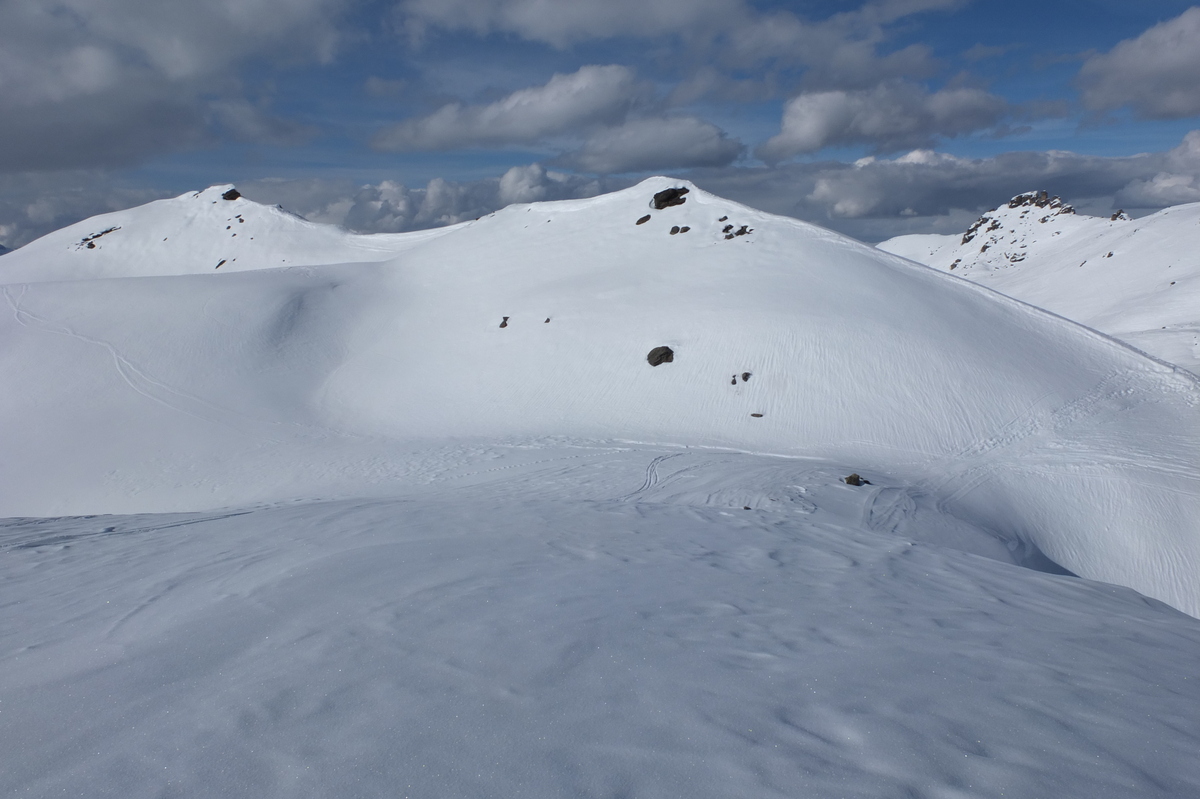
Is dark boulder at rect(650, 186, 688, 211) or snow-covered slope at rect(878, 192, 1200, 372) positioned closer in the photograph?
dark boulder at rect(650, 186, 688, 211)

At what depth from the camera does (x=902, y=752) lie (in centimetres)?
382

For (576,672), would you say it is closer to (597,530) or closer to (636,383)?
(597,530)

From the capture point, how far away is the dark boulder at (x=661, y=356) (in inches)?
953

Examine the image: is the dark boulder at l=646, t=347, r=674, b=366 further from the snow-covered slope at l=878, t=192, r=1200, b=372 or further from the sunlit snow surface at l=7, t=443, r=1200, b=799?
the snow-covered slope at l=878, t=192, r=1200, b=372

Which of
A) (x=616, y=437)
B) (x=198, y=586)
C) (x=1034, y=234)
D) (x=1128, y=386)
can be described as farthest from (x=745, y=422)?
(x=1034, y=234)

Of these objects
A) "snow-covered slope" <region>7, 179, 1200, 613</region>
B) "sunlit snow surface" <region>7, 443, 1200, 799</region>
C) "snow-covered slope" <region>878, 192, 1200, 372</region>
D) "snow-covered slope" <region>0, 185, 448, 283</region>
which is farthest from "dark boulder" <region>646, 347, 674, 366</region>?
"snow-covered slope" <region>0, 185, 448, 283</region>

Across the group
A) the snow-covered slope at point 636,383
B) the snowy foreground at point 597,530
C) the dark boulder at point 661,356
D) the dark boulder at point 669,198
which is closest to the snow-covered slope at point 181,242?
the snowy foreground at point 597,530

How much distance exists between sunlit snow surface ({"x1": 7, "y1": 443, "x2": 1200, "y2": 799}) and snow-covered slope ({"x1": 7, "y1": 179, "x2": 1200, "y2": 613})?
22.2 ft

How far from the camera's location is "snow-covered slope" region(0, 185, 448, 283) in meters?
63.4

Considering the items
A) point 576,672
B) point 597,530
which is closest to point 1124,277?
point 597,530

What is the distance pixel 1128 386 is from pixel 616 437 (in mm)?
17463

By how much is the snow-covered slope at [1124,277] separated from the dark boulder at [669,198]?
79.5 feet

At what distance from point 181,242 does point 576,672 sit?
79198mm

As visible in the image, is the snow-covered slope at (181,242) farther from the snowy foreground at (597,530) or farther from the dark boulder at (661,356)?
the dark boulder at (661,356)
